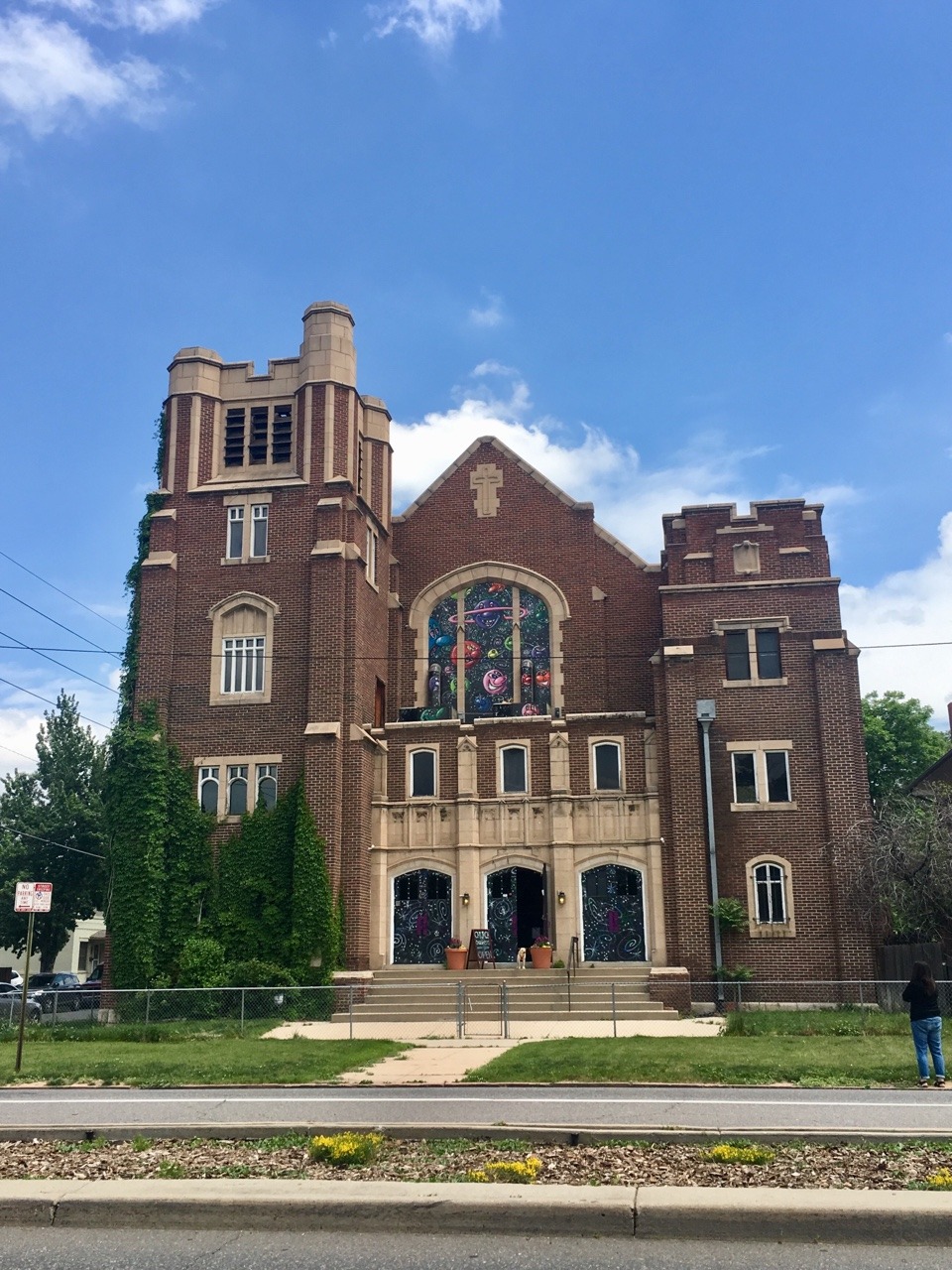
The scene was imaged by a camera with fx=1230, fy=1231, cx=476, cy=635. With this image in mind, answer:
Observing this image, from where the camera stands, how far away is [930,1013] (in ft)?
52.0

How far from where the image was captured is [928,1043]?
15.9 metres

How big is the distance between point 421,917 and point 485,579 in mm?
11115

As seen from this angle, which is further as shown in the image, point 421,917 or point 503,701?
point 503,701

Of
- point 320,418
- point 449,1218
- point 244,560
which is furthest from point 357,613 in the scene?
point 449,1218

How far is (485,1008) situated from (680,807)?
7.22 meters

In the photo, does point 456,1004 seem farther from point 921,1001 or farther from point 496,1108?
point 496,1108

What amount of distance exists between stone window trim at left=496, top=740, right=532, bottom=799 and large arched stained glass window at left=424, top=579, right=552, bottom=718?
3039mm

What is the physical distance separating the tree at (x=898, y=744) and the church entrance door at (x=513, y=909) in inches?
874

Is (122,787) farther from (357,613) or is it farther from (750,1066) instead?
(750,1066)

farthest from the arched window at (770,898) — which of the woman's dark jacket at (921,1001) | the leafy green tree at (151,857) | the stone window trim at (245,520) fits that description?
the stone window trim at (245,520)

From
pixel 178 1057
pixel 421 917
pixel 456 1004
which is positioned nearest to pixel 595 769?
pixel 421 917

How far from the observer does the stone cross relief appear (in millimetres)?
40031

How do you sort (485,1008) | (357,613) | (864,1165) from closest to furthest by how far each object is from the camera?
1. (864,1165)
2. (485,1008)
3. (357,613)

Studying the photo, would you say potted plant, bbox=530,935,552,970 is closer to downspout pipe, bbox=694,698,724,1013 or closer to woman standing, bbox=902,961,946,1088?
downspout pipe, bbox=694,698,724,1013
